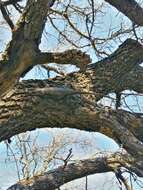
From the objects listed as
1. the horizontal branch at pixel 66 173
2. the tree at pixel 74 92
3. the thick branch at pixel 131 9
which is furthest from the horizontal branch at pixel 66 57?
the thick branch at pixel 131 9

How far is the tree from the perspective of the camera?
3.60 m

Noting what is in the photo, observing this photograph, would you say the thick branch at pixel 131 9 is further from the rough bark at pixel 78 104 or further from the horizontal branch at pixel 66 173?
the horizontal branch at pixel 66 173

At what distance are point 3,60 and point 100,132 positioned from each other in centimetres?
113

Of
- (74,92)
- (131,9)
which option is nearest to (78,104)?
(74,92)

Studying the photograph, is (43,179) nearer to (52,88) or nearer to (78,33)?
(52,88)

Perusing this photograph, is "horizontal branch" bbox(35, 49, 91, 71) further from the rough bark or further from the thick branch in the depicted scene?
the thick branch

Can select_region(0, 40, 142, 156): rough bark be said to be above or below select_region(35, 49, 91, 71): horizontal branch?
below

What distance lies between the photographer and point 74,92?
162 inches

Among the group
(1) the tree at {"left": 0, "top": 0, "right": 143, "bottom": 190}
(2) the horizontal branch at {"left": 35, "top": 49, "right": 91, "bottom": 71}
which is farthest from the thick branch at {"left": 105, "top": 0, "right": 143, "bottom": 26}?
(2) the horizontal branch at {"left": 35, "top": 49, "right": 91, "bottom": 71}

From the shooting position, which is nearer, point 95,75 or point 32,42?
point 32,42

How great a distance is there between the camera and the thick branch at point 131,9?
459 centimetres

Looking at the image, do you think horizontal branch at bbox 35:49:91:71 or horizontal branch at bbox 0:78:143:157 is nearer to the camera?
horizontal branch at bbox 35:49:91:71

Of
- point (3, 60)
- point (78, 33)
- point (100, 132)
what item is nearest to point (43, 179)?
point (100, 132)

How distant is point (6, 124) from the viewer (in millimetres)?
3865
